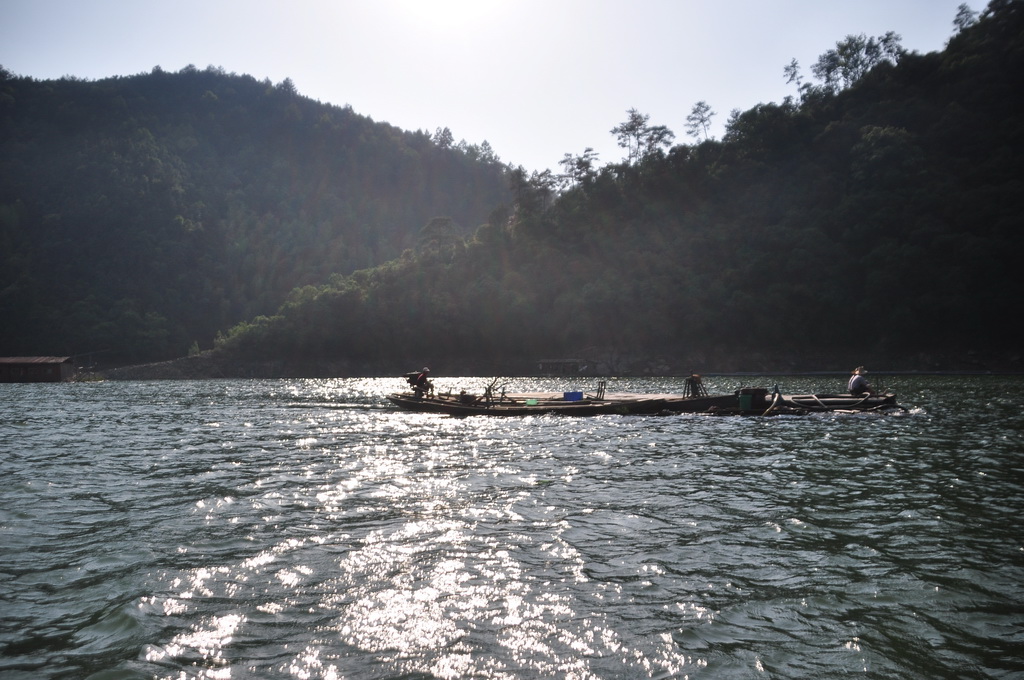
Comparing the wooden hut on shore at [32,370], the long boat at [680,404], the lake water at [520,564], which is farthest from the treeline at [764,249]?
the lake water at [520,564]

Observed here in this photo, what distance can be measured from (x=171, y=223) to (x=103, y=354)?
213 ft

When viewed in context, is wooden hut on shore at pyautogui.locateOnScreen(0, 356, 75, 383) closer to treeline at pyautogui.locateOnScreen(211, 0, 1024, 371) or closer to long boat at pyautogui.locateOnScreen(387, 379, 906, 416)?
treeline at pyautogui.locateOnScreen(211, 0, 1024, 371)

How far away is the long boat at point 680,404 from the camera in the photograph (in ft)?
108

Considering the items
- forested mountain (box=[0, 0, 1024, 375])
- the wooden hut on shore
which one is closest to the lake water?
forested mountain (box=[0, 0, 1024, 375])

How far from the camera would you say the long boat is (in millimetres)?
32875

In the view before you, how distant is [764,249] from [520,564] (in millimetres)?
95990

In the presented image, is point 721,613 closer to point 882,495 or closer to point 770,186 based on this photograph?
point 882,495

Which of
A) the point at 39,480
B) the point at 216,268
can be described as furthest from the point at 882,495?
the point at 216,268

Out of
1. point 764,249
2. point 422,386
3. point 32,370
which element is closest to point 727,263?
point 764,249

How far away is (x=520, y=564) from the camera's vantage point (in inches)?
414

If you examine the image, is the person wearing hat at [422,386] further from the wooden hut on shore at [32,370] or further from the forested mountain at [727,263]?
the wooden hut on shore at [32,370]

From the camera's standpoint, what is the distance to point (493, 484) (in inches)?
676

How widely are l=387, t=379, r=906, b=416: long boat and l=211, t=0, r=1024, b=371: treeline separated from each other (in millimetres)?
57317

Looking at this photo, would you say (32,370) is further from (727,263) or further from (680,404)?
(727,263)
